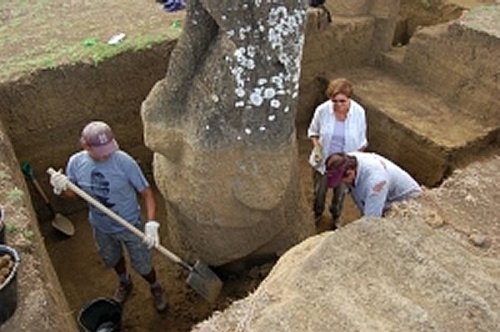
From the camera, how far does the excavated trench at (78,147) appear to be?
448 cm

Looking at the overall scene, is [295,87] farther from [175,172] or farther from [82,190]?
[82,190]

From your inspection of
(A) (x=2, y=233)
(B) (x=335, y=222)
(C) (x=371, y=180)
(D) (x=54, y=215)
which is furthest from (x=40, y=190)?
(C) (x=371, y=180)

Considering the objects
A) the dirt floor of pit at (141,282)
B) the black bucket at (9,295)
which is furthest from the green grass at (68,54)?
the black bucket at (9,295)

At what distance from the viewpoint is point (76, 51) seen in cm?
522

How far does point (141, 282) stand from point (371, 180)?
224 centimetres

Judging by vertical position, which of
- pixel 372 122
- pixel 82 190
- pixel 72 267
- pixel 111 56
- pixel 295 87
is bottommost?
pixel 72 267

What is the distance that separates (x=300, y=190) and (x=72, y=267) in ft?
7.11

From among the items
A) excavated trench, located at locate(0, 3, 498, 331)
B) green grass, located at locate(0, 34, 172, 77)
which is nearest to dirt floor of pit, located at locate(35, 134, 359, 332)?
excavated trench, located at locate(0, 3, 498, 331)

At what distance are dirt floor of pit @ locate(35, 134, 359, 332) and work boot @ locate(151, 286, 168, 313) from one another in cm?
6

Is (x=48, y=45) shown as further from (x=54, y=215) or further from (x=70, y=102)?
(x=54, y=215)

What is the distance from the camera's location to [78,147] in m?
5.36

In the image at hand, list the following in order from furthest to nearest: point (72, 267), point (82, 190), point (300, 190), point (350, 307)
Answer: point (72, 267) → point (300, 190) → point (82, 190) → point (350, 307)

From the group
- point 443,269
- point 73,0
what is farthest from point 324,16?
point 443,269

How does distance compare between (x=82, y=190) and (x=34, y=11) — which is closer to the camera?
(x=82, y=190)
